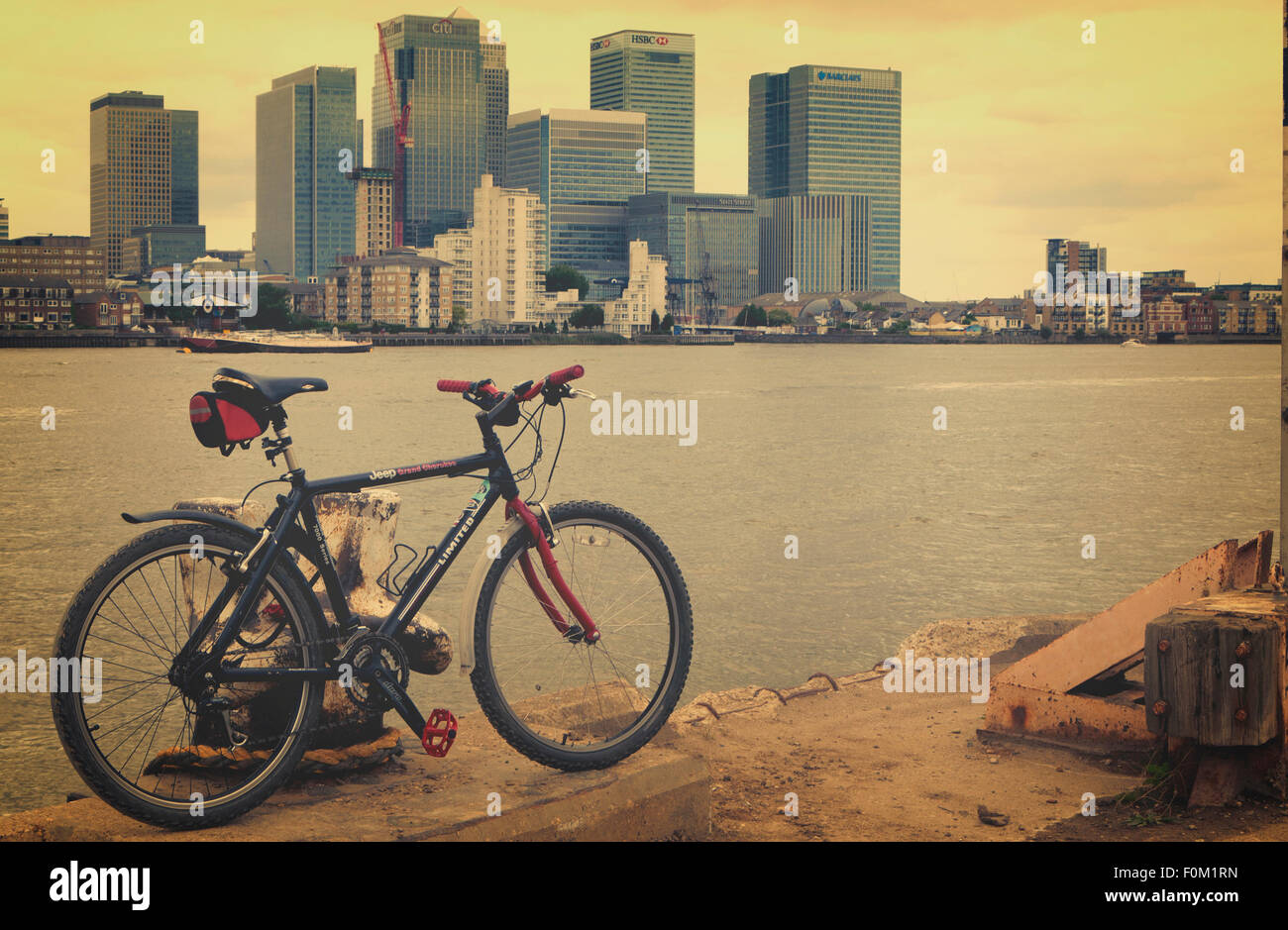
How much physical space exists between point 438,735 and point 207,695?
923 millimetres

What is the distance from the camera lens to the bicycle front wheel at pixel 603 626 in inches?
213

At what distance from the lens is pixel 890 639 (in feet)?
39.1

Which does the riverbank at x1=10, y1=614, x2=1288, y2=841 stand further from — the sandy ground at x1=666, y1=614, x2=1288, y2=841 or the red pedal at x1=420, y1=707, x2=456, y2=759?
the red pedal at x1=420, y1=707, x2=456, y2=759

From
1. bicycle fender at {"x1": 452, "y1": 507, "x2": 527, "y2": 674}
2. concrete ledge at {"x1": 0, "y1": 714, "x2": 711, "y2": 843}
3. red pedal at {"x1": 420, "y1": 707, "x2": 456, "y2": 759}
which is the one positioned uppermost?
bicycle fender at {"x1": 452, "y1": 507, "x2": 527, "y2": 674}

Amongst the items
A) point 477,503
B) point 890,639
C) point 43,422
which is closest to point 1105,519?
point 890,639

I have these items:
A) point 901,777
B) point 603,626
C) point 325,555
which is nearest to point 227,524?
point 325,555

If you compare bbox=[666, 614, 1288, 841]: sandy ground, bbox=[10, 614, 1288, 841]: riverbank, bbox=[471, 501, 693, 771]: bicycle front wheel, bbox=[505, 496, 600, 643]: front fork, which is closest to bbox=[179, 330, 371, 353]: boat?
bbox=[666, 614, 1288, 841]: sandy ground

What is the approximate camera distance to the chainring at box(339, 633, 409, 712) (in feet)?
17.3

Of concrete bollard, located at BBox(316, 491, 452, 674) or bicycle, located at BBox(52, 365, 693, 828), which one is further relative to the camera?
concrete bollard, located at BBox(316, 491, 452, 674)

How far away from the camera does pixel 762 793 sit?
6.68 m

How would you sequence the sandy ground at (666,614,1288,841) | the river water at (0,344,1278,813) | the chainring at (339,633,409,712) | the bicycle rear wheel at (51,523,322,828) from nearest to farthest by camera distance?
the bicycle rear wheel at (51,523,322,828)
the chainring at (339,633,409,712)
the sandy ground at (666,614,1288,841)
the river water at (0,344,1278,813)

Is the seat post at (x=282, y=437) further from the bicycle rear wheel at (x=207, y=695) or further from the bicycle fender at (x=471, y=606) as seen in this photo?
the bicycle fender at (x=471, y=606)

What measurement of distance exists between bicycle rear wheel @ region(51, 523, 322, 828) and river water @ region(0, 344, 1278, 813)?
9.89 ft

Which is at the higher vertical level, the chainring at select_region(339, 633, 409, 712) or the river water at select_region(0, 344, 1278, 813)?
the chainring at select_region(339, 633, 409, 712)
